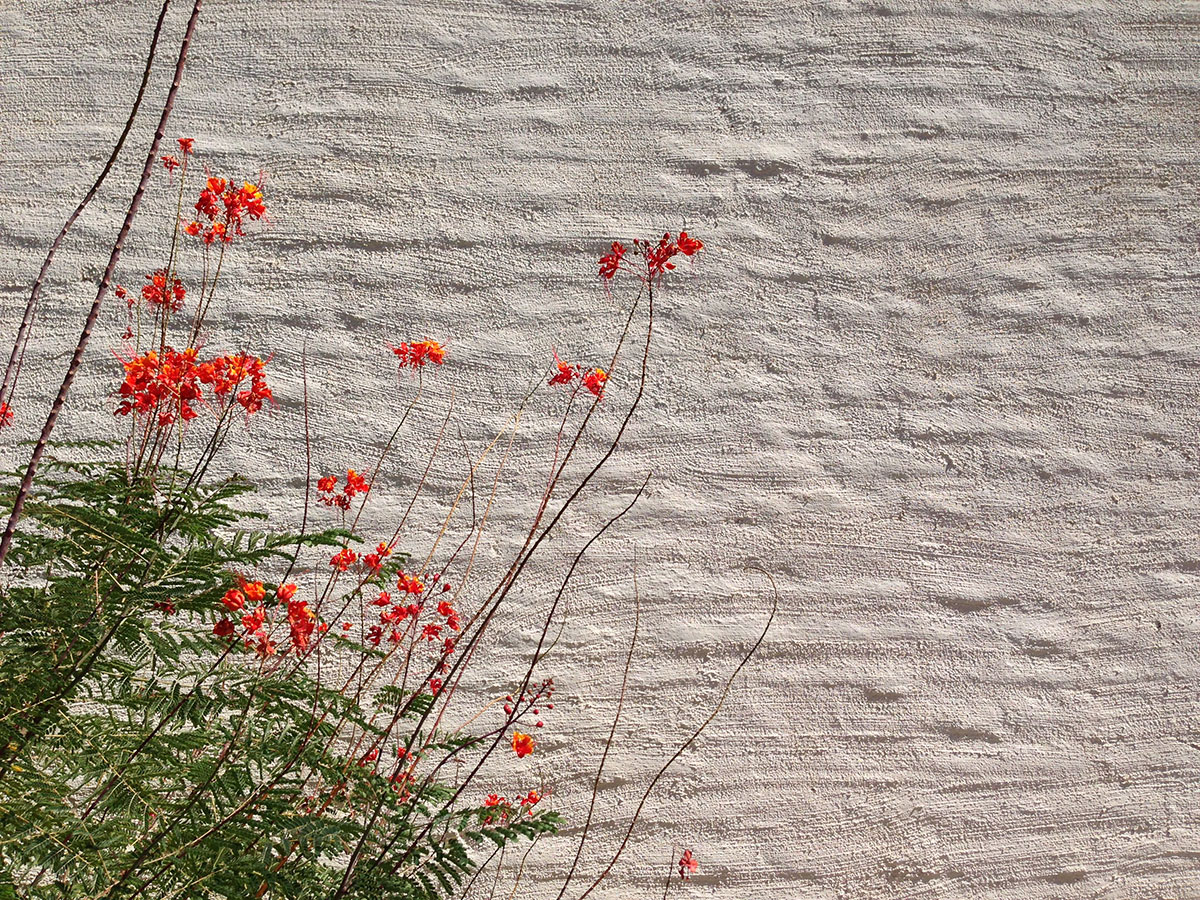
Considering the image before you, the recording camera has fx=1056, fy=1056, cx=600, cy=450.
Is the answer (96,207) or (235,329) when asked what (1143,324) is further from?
(96,207)

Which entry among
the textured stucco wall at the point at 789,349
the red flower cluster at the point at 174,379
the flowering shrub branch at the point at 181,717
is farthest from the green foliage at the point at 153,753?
the textured stucco wall at the point at 789,349

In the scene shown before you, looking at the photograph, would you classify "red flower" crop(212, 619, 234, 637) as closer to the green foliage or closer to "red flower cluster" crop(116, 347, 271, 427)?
the green foliage

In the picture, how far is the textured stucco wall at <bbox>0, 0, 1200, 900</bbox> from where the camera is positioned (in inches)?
84.2

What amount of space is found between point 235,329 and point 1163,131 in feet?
6.87

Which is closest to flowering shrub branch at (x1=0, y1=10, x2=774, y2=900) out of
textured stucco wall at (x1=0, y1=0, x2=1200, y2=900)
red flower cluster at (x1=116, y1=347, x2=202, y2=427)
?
red flower cluster at (x1=116, y1=347, x2=202, y2=427)

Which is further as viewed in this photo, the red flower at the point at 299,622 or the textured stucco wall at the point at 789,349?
the textured stucco wall at the point at 789,349

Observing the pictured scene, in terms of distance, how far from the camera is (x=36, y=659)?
→ 1.29m

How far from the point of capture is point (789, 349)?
7.41 feet

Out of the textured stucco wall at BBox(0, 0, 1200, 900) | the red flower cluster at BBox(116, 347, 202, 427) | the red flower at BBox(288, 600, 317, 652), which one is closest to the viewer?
the red flower at BBox(288, 600, 317, 652)

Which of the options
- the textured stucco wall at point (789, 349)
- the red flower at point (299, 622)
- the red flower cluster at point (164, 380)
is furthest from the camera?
the textured stucco wall at point (789, 349)

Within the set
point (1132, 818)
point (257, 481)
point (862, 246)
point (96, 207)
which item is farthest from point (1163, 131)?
point (96, 207)

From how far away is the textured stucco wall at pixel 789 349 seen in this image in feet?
7.02

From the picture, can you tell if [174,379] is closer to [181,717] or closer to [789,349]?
[181,717]

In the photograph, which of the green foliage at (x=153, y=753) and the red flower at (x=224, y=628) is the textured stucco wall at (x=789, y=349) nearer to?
the green foliage at (x=153, y=753)
